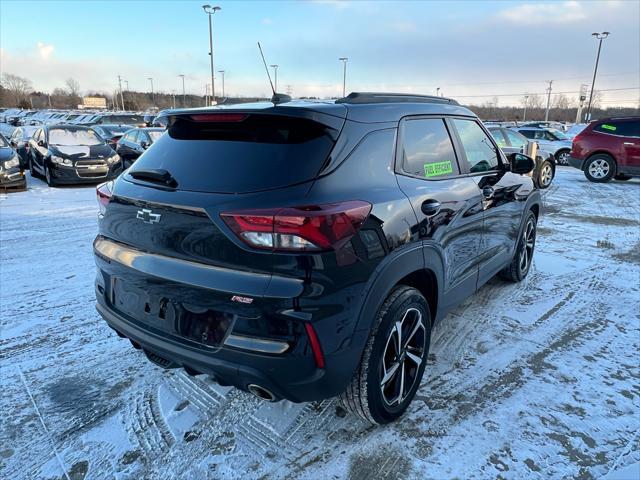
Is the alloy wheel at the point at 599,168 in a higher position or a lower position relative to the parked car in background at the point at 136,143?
lower

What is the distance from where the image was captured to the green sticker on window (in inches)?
110

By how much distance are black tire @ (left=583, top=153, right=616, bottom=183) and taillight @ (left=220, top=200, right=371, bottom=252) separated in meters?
13.5

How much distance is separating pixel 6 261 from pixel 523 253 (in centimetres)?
580

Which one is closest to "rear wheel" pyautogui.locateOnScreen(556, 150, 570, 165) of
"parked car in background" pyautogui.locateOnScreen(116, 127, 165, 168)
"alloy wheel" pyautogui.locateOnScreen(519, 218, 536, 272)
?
"alloy wheel" pyautogui.locateOnScreen(519, 218, 536, 272)

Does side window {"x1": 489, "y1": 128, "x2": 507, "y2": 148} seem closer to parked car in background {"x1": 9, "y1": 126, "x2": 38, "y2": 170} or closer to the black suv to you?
the black suv

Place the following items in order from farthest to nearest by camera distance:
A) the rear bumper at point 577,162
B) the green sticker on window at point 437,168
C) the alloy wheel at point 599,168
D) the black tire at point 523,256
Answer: the rear bumper at point 577,162 < the alloy wheel at point 599,168 < the black tire at point 523,256 < the green sticker on window at point 437,168

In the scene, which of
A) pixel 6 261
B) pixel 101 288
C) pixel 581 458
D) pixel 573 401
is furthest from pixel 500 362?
pixel 6 261

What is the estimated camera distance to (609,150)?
12.5 metres

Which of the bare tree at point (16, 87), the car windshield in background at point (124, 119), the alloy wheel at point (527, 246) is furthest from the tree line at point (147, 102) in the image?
the alloy wheel at point (527, 246)

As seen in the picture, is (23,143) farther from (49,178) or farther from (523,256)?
(523,256)

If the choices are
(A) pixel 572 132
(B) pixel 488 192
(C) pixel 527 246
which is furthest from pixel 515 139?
(A) pixel 572 132

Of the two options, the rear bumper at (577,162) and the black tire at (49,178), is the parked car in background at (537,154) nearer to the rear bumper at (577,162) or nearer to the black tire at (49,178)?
the rear bumper at (577,162)

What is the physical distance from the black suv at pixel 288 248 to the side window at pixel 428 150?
0.02 m

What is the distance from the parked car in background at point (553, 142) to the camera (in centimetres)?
1719
